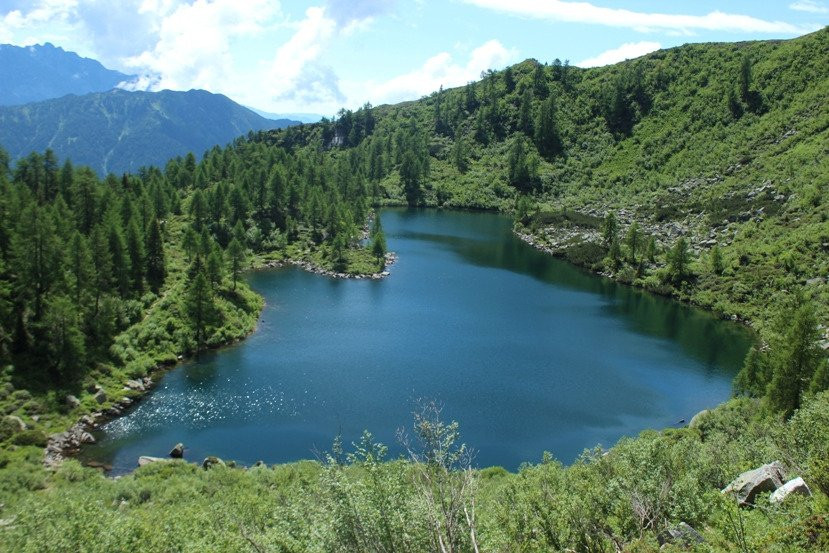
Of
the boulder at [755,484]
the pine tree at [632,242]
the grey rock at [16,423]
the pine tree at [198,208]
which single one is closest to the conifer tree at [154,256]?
the pine tree at [198,208]

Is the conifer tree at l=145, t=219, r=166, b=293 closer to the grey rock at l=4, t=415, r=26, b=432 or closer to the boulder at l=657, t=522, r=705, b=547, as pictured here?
the grey rock at l=4, t=415, r=26, b=432

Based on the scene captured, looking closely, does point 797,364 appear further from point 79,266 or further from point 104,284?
point 104,284

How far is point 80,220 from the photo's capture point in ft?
277

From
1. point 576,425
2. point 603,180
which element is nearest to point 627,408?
point 576,425

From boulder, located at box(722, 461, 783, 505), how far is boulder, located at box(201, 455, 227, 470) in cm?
3487

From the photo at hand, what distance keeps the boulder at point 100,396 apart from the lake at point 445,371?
9.46 feet

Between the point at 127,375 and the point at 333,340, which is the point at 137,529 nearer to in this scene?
the point at 127,375

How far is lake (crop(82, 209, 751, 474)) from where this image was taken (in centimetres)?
5250

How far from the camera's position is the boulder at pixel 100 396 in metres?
55.5

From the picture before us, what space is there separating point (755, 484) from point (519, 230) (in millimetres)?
129534

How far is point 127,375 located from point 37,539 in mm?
42724

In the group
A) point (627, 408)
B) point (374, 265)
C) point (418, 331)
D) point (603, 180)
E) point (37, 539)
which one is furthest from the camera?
point (603, 180)

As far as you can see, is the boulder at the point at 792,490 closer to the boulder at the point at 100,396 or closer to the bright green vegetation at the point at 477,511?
the bright green vegetation at the point at 477,511

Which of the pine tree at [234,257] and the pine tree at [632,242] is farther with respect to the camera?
the pine tree at [632,242]
